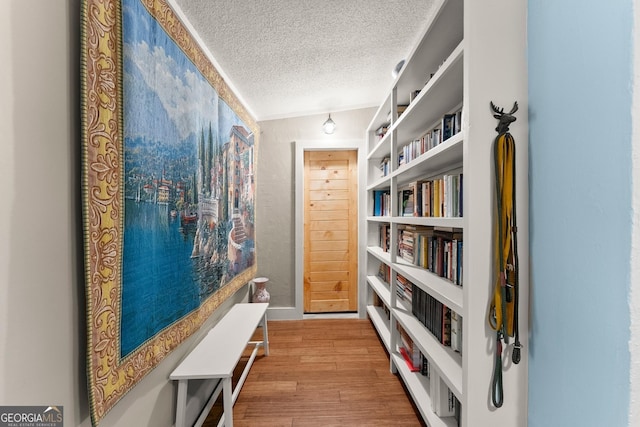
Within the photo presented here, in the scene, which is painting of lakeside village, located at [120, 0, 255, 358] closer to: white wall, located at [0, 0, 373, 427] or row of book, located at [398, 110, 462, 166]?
white wall, located at [0, 0, 373, 427]

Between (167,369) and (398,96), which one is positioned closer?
(167,369)

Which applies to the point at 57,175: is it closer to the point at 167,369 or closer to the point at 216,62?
the point at 167,369

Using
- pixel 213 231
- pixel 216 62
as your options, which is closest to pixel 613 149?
pixel 213 231

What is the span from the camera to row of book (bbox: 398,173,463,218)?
4.42 ft

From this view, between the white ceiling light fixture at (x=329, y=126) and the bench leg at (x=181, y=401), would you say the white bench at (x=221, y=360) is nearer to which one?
the bench leg at (x=181, y=401)

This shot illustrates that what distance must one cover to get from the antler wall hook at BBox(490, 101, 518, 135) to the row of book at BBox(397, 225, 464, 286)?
0.61 metres

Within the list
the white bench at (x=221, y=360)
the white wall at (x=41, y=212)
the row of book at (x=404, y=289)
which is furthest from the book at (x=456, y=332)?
the white wall at (x=41, y=212)

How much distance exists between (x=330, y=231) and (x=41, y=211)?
263cm

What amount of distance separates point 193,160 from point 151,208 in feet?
1.44

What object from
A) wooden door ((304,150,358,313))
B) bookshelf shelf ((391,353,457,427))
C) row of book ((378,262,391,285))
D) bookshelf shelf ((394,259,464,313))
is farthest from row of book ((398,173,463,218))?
wooden door ((304,150,358,313))

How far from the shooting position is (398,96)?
1997 millimetres

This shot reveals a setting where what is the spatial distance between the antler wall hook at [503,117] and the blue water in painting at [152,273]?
4.55 feet

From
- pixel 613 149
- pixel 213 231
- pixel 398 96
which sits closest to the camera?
pixel 613 149

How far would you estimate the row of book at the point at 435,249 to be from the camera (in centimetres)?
138
